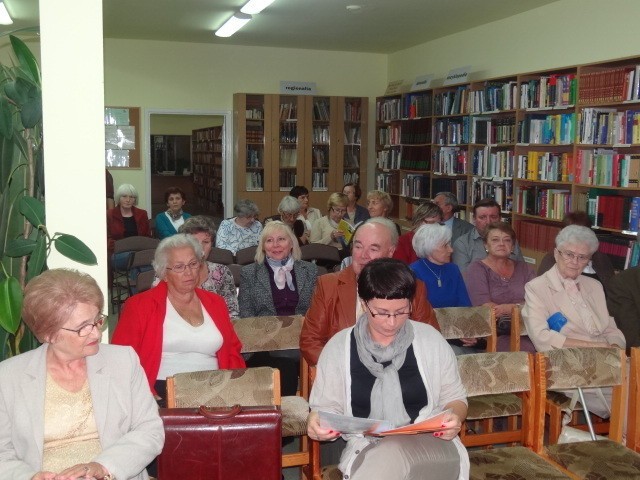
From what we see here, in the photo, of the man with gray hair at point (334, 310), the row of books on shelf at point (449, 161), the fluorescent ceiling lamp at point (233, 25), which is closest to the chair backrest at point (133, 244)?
the fluorescent ceiling lamp at point (233, 25)

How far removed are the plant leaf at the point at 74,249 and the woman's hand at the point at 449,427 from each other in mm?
1488

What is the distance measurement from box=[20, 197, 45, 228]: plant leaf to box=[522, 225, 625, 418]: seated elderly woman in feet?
8.96

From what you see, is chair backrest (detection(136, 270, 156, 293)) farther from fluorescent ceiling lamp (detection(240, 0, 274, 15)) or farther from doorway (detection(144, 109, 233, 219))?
doorway (detection(144, 109, 233, 219))

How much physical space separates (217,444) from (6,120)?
1.53m

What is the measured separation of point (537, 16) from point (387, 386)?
21.7 feet

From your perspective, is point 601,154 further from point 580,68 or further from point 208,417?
point 208,417

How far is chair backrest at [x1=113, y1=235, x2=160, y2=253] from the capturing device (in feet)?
23.7

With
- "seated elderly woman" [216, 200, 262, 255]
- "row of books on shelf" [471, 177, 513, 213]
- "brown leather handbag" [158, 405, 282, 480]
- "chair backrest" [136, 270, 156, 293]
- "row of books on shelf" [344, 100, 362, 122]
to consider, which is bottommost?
"brown leather handbag" [158, 405, 282, 480]

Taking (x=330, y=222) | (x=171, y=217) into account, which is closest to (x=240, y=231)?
(x=330, y=222)

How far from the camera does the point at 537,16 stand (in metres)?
8.12

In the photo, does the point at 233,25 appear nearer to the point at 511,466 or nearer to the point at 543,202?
the point at 543,202

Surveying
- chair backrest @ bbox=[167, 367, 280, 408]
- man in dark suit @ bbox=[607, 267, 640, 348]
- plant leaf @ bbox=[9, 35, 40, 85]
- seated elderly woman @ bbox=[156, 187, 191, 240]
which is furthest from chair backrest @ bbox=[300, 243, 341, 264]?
plant leaf @ bbox=[9, 35, 40, 85]

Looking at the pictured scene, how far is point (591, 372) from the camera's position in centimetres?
336

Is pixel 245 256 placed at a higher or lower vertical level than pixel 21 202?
lower
